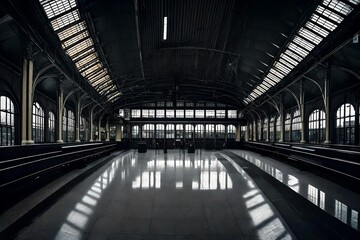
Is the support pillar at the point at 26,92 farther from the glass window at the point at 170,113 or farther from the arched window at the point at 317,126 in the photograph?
the glass window at the point at 170,113

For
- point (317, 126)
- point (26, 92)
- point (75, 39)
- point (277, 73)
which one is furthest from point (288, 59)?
point (26, 92)

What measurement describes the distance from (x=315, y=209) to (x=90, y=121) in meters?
21.7

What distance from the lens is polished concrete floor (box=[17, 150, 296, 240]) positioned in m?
3.50

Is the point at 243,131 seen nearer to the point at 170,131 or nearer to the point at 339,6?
Result: the point at 170,131

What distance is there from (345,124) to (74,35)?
1852cm

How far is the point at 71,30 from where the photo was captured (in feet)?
38.2

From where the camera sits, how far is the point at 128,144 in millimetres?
32250

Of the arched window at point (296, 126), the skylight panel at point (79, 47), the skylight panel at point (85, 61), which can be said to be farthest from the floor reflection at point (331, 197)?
the arched window at point (296, 126)

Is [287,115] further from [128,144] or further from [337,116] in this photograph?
[128,144]

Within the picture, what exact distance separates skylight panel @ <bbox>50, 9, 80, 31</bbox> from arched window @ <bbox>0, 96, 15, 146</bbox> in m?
5.76

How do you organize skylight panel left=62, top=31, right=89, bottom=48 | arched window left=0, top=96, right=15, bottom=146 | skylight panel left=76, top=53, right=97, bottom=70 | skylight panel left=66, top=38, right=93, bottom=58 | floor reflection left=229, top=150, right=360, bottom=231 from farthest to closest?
skylight panel left=76, top=53, right=97, bottom=70 → skylight panel left=66, top=38, right=93, bottom=58 → arched window left=0, top=96, right=15, bottom=146 → skylight panel left=62, top=31, right=89, bottom=48 → floor reflection left=229, top=150, right=360, bottom=231

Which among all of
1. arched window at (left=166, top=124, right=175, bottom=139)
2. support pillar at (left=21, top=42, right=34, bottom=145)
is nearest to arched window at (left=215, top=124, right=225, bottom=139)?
arched window at (left=166, top=124, right=175, bottom=139)

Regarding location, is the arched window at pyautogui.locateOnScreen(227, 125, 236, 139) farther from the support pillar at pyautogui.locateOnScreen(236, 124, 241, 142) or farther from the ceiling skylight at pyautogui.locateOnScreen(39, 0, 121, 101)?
the ceiling skylight at pyautogui.locateOnScreen(39, 0, 121, 101)

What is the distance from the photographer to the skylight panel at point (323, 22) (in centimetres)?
1047
